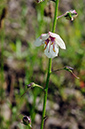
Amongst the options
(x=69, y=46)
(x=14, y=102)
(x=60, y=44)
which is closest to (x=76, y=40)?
(x=69, y=46)

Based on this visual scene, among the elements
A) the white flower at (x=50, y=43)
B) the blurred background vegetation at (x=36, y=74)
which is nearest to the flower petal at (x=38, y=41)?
the white flower at (x=50, y=43)

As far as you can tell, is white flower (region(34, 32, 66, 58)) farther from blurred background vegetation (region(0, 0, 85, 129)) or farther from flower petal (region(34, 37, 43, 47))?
blurred background vegetation (region(0, 0, 85, 129))

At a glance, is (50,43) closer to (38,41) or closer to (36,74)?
(38,41)

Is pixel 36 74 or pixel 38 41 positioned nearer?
pixel 38 41

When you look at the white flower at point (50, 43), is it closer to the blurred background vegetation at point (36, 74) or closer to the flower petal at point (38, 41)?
the flower petal at point (38, 41)

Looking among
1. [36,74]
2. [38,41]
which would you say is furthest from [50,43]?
[36,74]
